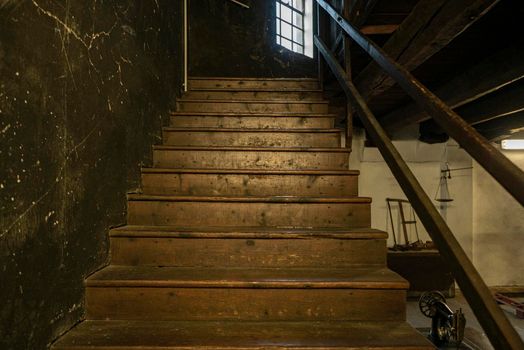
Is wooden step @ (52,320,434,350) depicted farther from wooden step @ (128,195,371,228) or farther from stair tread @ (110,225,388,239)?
wooden step @ (128,195,371,228)

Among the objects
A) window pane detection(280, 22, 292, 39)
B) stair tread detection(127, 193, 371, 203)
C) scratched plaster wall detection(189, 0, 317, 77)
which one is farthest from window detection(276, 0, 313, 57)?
stair tread detection(127, 193, 371, 203)

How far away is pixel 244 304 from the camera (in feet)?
4.24

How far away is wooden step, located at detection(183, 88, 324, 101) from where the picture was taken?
3.00m

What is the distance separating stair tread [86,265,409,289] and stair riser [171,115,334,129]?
53.5 inches

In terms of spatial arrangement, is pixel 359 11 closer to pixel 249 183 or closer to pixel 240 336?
pixel 249 183

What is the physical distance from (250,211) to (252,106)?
1.33 metres

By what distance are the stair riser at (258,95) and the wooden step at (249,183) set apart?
1271 millimetres

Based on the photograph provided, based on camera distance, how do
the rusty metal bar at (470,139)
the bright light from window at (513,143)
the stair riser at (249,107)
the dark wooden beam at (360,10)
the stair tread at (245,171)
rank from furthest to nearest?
1. the bright light from window at (513,143)
2. the stair riser at (249,107)
3. the dark wooden beam at (360,10)
4. the stair tread at (245,171)
5. the rusty metal bar at (470,139)

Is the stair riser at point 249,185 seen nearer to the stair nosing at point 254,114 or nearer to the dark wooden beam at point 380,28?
the stair nosing at point 254,114

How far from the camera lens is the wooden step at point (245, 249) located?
4.87 ft

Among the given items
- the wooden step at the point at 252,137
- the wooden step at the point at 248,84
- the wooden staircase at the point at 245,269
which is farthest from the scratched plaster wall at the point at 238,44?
the wooden staircase at the point at 245,269

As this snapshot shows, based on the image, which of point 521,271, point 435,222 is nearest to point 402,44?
point 435,222

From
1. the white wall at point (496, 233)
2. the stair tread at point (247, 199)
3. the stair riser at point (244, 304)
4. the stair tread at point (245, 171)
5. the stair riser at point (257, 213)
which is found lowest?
the white wall at point (496, 233)

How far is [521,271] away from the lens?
5.64m
